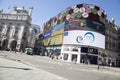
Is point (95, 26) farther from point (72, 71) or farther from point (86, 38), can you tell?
point (72, 71)

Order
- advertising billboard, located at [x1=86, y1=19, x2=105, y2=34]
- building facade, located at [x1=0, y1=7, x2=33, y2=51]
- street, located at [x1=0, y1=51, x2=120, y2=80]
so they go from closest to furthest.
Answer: street, located at [x1=0, y1=51, x2=120, y2=80], advertising billboard, located at [x1=86, y1=19, x2=105, y2=34], building facade, located at [x1=0, y1=7, x2=33, y2=51]

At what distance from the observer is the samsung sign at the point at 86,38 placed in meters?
45.2

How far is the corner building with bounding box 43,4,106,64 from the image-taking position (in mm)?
45125

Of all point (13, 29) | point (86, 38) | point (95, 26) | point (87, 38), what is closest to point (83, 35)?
point (86, 38)

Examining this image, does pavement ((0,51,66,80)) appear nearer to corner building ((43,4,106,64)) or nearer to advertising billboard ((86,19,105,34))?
corner building ((43,4,106,64))

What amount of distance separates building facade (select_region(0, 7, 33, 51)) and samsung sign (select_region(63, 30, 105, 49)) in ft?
111

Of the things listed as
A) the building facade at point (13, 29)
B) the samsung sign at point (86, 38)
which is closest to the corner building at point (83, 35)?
the samsung sign at point (86, 38)

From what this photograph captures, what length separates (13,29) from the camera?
72.6 meters

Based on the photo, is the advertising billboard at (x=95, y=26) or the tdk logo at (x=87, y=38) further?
the advertising billboard at (x=95, y=26)

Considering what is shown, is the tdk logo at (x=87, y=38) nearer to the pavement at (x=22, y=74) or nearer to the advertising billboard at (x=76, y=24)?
the advertising billboard at (x=76, y=24)

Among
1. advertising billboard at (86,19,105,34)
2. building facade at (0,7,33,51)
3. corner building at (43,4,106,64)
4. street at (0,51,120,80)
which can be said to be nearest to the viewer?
street at (0,51,120,80)

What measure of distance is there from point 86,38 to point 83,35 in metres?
1.43

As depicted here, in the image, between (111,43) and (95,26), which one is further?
(111,43)

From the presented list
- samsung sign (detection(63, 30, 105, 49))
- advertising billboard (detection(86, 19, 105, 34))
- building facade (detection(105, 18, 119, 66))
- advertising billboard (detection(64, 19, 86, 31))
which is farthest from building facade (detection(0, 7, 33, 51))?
building facade (detection(105, 18, 119, 66))
